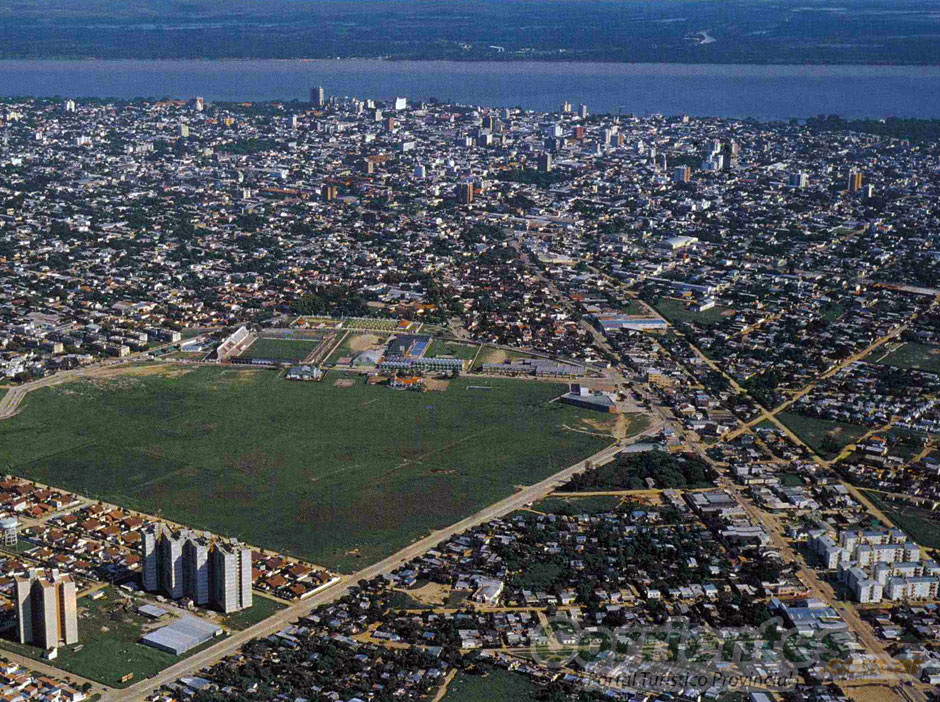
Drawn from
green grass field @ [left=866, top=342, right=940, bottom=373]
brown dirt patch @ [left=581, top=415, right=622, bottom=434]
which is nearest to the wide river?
green grass field @ [left=866, top=342, right=940, bottom=373]

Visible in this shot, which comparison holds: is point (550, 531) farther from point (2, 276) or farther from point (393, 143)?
point (393, 143)

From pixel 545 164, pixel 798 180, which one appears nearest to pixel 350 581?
pixel 798 180

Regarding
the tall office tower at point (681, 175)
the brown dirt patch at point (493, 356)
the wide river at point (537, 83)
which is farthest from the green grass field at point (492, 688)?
the wide river at point (537, 83)

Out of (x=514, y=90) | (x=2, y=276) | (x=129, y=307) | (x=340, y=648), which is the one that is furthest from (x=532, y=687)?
(x=514, y=90)

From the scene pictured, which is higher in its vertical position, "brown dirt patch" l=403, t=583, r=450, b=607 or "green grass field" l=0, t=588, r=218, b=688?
"brown dirt patch" l=403, t=583, r=450, b=607

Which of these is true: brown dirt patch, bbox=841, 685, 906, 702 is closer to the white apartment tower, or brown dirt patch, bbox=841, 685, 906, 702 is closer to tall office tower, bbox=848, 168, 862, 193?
the white apartment tower

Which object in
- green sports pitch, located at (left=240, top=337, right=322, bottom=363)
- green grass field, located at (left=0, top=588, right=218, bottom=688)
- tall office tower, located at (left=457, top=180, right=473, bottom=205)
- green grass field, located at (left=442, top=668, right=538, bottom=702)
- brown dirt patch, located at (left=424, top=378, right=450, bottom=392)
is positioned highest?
tall office tower, located at (left=457, top=180, right=473, bottom=205)

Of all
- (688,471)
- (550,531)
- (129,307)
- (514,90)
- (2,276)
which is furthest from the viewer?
(514,90)
